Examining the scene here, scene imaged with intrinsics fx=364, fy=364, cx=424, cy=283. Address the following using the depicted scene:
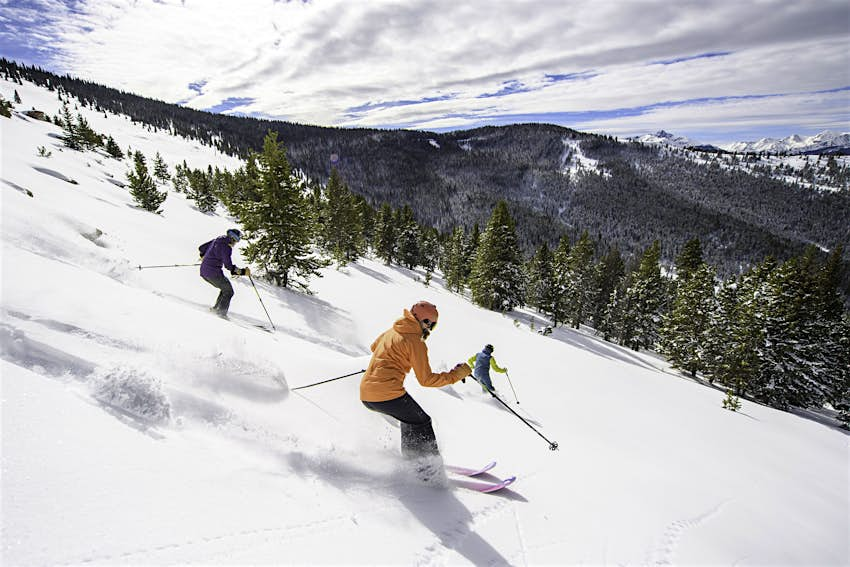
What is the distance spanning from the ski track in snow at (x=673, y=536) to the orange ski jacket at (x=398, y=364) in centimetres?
313

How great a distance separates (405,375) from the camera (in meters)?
4.47

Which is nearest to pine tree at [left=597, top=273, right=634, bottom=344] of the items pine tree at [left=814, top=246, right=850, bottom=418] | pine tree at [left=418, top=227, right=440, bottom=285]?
pine tree at [left=814, top=246, right=850, bottom=418]

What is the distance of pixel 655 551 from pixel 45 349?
7.23 m

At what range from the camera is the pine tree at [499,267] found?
113 feet

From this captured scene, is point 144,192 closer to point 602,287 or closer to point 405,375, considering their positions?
point 405,375

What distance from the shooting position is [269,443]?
394 cm

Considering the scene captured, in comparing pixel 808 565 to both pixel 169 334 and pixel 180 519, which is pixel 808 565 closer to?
pixel 180 519

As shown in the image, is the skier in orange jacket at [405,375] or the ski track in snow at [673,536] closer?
the ski track in snow at [673,536]

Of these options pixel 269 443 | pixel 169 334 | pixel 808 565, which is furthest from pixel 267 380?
pixel 808 565

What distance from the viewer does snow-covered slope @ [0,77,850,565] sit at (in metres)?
2.61

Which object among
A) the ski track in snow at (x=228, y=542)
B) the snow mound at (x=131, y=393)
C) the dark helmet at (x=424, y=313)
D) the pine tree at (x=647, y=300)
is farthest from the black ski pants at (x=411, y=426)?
the pine tree at (x=647, y=300)

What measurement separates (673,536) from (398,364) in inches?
168

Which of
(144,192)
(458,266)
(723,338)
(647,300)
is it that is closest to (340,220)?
(144,192)

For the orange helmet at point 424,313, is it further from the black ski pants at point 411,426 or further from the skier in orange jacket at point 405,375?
the black ski pants at point 411,426
